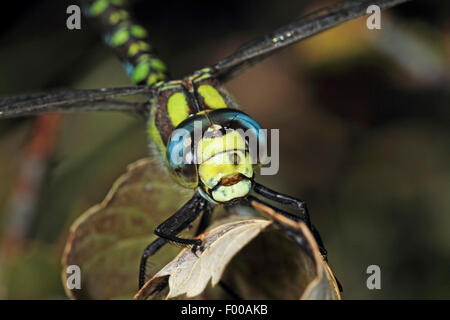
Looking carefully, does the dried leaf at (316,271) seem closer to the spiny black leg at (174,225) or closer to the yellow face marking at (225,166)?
the yellow face marking at (225,166)

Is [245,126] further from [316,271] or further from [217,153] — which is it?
[316,271]

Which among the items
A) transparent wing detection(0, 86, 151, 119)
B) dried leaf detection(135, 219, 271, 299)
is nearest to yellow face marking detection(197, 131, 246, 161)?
dried leaf detection(135, 219, 271, 299)

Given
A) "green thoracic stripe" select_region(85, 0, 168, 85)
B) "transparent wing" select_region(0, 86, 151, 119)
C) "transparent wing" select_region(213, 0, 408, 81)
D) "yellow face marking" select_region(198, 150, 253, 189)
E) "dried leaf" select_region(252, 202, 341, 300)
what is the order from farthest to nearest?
"green thoracic stripe" select_region(85, 0, 168, 85) < "transparent wing" select_region(213, 0, 408, 81) < "transparent wing" select_region(0, 86, 151, 119) < "yellow face marking" select_region(198, 150, 253, 189) < "dried leaf" select_region(252, 202, 341, 300)

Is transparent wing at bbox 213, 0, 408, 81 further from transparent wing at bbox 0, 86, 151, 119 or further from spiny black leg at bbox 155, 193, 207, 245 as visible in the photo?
spiny black leg at bbox 155, 193, 207, 245

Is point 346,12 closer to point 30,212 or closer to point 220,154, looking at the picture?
point 220,154

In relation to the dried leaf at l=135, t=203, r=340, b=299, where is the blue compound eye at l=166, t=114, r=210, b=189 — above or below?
above

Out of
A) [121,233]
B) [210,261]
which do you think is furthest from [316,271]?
[121,233]
